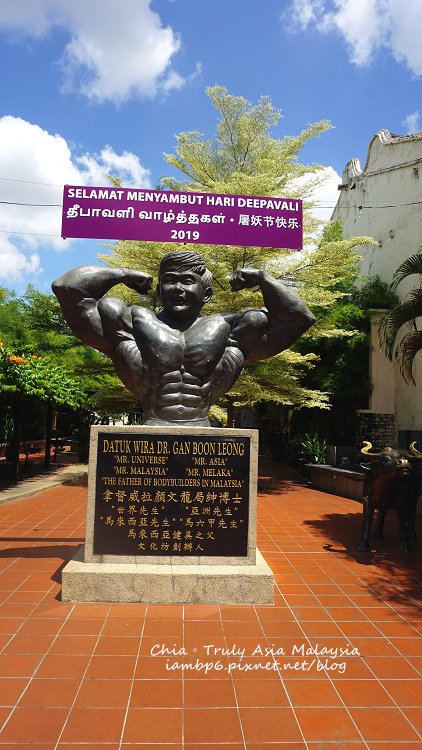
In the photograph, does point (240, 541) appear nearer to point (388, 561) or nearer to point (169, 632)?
point (169, 632)

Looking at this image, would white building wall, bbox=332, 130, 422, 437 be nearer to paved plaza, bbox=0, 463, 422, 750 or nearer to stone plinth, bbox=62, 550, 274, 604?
paved plaza, bbox=0, 463, 422, 750

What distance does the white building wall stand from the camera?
1605 cm

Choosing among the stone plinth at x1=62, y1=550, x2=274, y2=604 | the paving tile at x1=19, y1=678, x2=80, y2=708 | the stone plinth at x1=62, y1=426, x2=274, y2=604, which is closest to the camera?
the paving tile at x1=19, y1=678, x2=80, y2=708

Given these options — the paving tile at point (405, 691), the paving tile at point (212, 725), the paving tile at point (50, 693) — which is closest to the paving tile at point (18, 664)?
the paving tile at point (50, 693)

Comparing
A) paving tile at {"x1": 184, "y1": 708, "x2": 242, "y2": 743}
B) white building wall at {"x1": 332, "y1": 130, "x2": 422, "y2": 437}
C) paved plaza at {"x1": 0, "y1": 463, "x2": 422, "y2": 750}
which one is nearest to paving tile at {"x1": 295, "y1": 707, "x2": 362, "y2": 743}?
paved plaza at {"x1": 0, "y1": 463, "x2": 422, "y2": 750}

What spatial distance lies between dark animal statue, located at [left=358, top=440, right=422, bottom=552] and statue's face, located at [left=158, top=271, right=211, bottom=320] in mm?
3026

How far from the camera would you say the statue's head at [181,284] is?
4859 mm

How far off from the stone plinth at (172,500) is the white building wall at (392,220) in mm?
11234

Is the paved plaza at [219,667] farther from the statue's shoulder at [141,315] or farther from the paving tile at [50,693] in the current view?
the statue's shoulder at [141,315]

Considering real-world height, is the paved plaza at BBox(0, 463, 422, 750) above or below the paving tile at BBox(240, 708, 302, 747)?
A: above

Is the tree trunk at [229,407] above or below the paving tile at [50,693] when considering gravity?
above

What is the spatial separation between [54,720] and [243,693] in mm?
1058

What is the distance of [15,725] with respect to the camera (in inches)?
105

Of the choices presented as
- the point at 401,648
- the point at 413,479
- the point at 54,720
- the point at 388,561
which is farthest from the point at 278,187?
the point at 54,720
